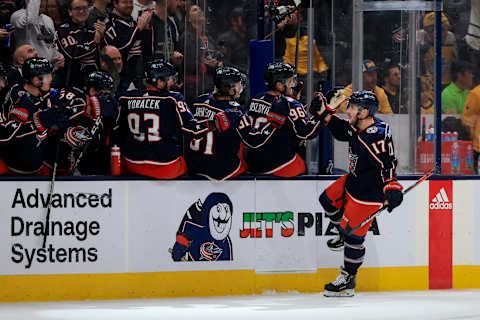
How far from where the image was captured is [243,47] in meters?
8.16

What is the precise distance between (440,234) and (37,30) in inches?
146

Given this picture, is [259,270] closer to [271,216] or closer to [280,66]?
[271,216]

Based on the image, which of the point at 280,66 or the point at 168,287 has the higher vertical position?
the point at 280,66

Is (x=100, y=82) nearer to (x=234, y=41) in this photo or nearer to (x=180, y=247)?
(x=180, y=247)

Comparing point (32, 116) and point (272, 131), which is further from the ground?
point (32, 116)

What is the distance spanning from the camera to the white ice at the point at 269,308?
6.18 m

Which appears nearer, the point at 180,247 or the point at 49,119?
the point at 49,119

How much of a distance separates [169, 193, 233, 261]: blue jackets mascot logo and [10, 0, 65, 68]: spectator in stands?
1.92m

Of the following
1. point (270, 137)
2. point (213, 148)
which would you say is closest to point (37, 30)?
point (213, 148)

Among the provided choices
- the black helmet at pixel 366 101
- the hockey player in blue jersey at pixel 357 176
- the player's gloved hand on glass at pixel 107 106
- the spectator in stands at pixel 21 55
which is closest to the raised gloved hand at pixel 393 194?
the hockey player in blue jersey at pixel 357 176

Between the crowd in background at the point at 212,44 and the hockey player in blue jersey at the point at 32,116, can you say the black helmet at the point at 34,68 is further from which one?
the crowd in background at the point at 212,44

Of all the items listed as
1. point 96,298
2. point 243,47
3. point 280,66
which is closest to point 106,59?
point 243,47

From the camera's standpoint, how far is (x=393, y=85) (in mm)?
7496

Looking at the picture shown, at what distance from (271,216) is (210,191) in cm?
50
